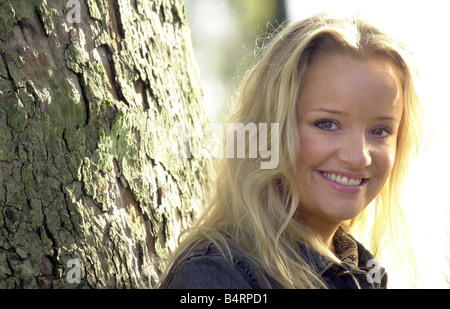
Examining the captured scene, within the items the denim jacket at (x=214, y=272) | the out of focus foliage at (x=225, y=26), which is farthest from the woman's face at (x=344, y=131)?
the out of focus foliage at (x=225, y=26)

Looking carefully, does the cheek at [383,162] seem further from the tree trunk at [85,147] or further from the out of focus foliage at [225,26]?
the out of focus foliage at [225,26]

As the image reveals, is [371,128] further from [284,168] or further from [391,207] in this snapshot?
[391,207]

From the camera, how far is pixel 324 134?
2.25 m

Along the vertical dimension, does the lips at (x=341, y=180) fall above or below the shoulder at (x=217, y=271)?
above

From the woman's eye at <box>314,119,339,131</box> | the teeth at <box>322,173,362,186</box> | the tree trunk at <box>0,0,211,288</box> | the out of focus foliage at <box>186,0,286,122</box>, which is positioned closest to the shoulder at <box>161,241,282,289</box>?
the tree trunk at <box>0,0,211,288</box>

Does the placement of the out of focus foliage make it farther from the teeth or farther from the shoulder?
the shoulder

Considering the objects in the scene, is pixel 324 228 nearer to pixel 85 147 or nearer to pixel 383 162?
pixel 383 162

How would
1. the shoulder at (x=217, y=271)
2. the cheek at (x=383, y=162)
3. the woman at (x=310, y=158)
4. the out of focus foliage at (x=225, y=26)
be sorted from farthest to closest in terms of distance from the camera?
1. the out of focus foliage at (x=225, y=26)
2. the cheek at (x=383, y=162)
3. the woman at (x=310, y=158)
4. the shoulder at (x=217, y=271)

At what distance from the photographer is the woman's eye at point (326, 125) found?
2.27 m

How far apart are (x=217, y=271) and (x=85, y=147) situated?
65 centimetres

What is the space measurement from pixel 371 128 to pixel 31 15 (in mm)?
1284

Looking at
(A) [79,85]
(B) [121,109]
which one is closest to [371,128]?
(B) [121,109]

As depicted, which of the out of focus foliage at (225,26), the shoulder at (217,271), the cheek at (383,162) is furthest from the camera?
the out of focus foliage at (225,26)

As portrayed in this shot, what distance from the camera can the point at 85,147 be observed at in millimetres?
2244
